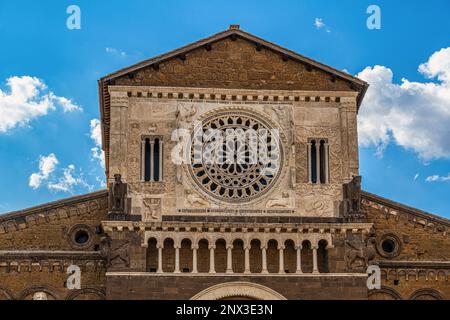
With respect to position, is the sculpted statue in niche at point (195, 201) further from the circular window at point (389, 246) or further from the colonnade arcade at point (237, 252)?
the circular window at point (389, 246)

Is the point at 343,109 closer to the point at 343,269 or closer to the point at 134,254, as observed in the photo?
the point at 343,269

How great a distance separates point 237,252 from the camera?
36.2 metres

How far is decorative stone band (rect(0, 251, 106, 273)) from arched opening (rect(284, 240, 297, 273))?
5741 mm

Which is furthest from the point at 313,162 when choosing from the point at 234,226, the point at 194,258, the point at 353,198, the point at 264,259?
the point at 194,258

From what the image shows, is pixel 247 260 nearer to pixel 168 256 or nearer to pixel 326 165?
pixel 168 256

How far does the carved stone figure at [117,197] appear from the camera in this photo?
35.9m

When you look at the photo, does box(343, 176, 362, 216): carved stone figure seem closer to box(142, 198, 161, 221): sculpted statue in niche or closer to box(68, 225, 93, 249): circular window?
box(142, 198, 161, 221): sculpted statue in niche

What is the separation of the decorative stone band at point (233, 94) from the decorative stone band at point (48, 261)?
5392 millimetres

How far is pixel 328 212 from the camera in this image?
36.8 m

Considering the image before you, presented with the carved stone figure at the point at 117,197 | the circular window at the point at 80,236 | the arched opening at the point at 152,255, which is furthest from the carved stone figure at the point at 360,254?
the circular window at the point at 80,236

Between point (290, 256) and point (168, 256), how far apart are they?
3.85m

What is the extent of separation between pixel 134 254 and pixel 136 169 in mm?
2921
